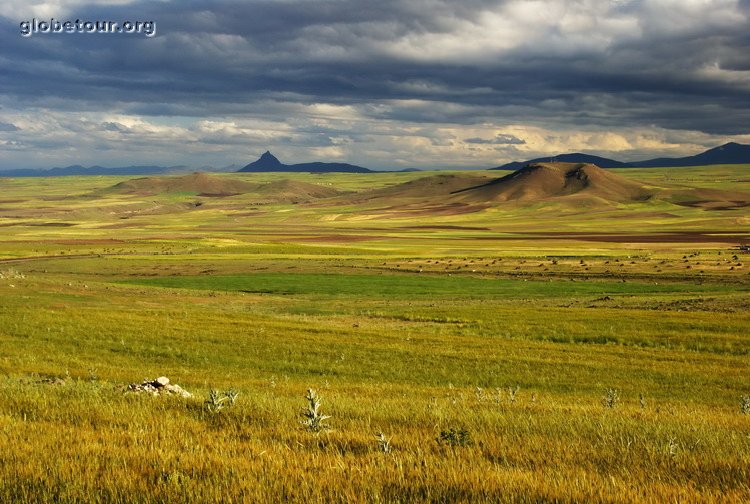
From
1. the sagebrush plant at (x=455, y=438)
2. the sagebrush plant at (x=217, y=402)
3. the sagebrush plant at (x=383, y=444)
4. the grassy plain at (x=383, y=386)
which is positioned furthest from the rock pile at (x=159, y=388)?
the sagebrush plant at (x=455, y=438)

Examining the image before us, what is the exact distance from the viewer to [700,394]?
2172cm

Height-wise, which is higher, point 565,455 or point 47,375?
point 565,455

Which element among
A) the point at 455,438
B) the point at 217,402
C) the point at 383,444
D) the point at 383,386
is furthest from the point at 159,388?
the point at 383,386

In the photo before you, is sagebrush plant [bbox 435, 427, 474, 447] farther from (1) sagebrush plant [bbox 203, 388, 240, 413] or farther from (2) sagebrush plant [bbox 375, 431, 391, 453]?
(1) sagebrush plant [bbox 203, 388, 240, 413]

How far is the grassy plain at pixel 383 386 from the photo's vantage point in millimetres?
6504

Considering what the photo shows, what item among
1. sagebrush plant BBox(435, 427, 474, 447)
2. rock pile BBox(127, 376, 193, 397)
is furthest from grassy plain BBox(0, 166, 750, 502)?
rock pile BBox(127, 376, 193, 397)

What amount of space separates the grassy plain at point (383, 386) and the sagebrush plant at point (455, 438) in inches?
2.1

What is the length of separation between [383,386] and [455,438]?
12.3 m

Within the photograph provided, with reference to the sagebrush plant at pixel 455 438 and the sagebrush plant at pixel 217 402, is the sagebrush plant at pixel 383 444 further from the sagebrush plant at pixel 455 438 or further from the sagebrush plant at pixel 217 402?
the sagebrush plant at pixel 217 402

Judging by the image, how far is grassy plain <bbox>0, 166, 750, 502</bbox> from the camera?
6504 mm

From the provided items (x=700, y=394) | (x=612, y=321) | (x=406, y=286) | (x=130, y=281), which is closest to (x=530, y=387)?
(x=700, y=394)

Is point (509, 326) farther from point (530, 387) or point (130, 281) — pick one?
point (130, 281)

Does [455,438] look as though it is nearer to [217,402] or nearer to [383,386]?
[217,402]

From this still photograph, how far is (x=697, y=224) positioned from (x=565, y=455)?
210 metres
